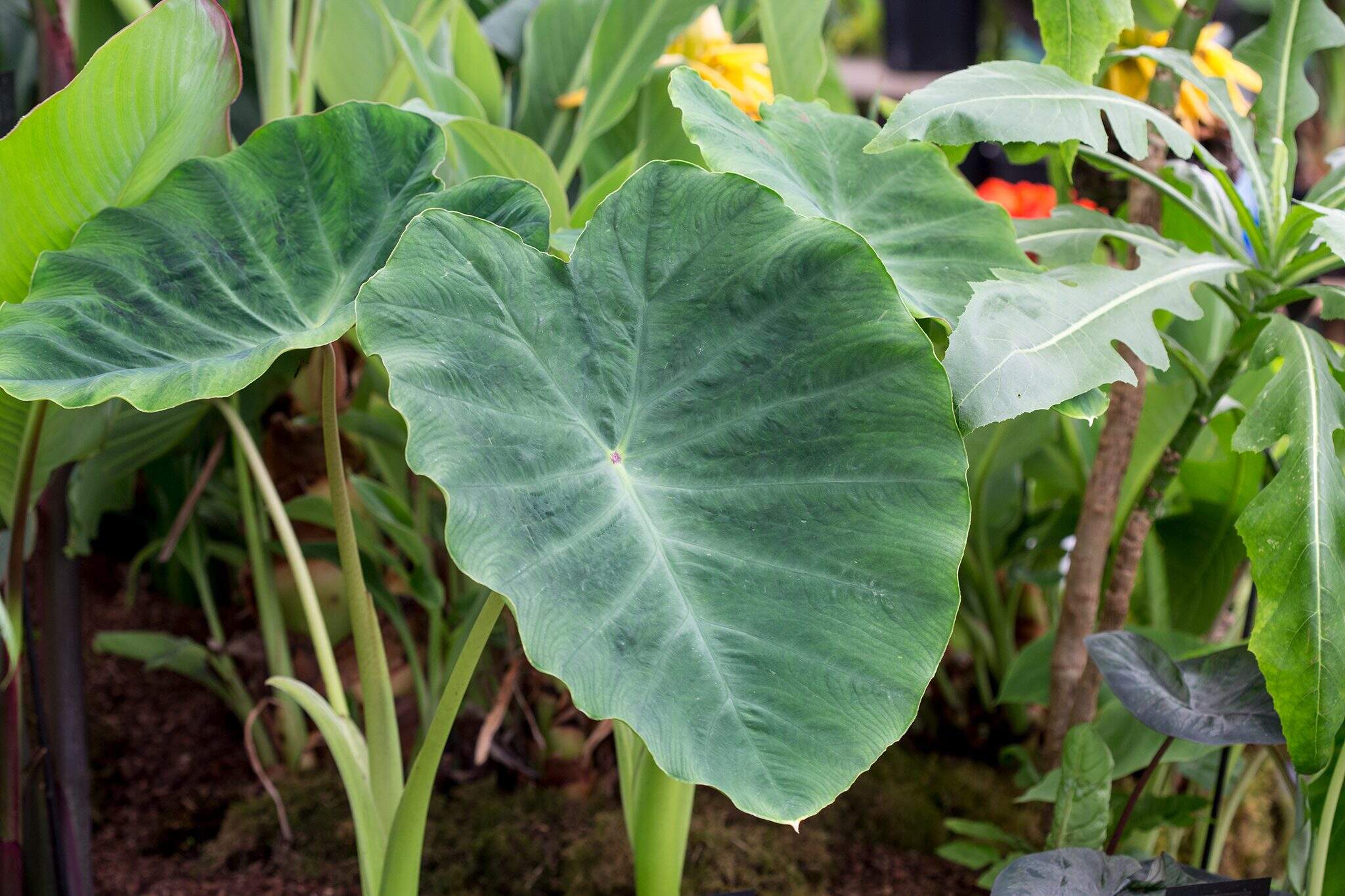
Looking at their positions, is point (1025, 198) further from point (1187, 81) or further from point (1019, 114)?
point (1019, 114)

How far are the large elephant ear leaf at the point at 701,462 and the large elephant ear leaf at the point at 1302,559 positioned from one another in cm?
20

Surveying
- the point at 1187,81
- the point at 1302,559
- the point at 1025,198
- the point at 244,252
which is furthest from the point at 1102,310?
the point at 1025,198

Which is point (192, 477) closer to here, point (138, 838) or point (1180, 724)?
point (138, 838)

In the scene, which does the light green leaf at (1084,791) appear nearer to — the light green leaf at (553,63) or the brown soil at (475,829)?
the brown soil at (475,829)

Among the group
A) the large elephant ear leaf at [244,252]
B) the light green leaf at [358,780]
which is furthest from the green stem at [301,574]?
the large elephant ear leaf at [244,252]

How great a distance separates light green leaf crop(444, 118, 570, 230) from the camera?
74cm

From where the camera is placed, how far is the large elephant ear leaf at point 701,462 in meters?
0.46

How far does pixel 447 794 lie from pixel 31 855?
361 millimetres

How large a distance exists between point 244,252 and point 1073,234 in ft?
1.86

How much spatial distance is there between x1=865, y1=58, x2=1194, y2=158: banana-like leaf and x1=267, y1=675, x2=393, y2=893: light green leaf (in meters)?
0.47

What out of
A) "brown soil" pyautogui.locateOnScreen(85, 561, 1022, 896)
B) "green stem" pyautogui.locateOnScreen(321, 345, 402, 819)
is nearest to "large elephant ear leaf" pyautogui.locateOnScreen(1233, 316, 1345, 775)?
"brown soil" pyautogui.locateOnScreen(85, 561, 1022, 896)

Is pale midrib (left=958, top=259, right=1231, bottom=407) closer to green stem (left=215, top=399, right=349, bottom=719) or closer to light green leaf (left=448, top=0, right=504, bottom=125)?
green stem (left=215, top=399, right=349, bottom=719)

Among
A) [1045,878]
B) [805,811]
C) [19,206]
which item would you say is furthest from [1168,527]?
[19,206]

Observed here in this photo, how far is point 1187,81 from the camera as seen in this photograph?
86 centimetres
